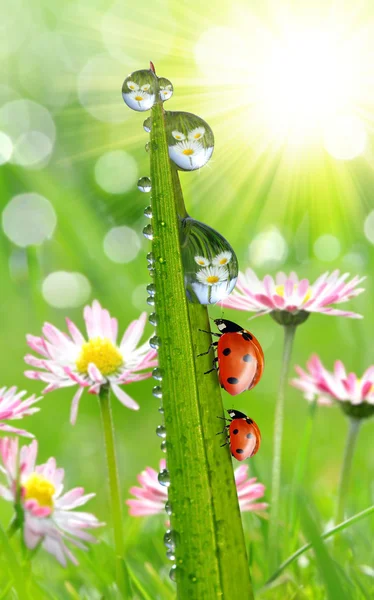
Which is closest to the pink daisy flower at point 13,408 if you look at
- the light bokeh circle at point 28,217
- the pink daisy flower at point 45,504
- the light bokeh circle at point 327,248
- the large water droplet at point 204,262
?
the pink daisy flower at point 45,504

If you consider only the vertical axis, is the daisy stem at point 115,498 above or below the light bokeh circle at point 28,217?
below

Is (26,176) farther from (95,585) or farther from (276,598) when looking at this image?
(276,598)

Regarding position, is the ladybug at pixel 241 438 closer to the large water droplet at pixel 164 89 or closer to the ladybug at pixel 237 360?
the ladybug at pixel 237 360

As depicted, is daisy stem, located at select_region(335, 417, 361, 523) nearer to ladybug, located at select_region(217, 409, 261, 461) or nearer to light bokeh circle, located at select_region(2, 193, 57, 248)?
ladybug, located at select_region(217, 409, 261, 461)

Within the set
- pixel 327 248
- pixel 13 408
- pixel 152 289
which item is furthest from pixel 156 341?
pixel 327 248

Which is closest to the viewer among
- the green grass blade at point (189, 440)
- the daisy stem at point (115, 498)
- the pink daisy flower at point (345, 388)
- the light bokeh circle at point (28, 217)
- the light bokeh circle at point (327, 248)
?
the green grass blade at point (189, 440)

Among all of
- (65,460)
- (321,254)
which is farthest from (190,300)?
(321,254)

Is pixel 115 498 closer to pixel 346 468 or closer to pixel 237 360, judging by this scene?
pixel 237 360
